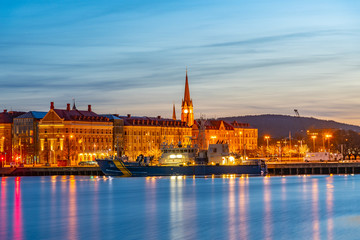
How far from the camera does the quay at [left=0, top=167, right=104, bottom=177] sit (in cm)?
14850

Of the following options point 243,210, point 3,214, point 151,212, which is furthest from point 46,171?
point 243,210

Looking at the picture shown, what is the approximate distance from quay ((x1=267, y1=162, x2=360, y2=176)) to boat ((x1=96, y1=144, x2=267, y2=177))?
19.3 meters

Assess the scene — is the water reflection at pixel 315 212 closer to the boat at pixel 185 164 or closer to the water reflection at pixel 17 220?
the water reflection at pixel 17 220

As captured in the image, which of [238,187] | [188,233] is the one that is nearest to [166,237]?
[188,233]

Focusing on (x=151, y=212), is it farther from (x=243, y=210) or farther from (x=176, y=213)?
(x=243, y=210)

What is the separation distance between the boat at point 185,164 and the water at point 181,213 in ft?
104

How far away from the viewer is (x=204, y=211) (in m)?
65.2

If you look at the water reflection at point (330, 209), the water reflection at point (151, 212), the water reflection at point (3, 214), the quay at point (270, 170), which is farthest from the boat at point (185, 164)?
the water reflection at point (3, 214)

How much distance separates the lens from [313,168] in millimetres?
152500

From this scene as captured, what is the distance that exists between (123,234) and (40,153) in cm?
14948

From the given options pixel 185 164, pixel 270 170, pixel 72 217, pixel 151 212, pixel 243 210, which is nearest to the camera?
pixel 72 217

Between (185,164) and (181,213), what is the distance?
64.3 m

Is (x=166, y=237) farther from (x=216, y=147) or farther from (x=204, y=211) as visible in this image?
(x=216, y=147)

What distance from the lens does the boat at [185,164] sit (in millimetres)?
127375
